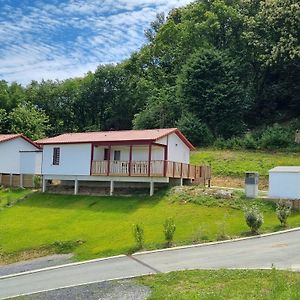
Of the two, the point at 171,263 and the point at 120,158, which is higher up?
the point at 120,158

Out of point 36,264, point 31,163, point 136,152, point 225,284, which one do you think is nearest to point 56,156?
point 31,163

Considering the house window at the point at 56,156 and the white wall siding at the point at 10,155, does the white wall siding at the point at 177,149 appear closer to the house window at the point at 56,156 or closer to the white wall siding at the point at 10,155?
the house window at the point at 56,156

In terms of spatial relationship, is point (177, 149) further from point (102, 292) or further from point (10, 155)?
point (102, 292)

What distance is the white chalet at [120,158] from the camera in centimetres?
3064

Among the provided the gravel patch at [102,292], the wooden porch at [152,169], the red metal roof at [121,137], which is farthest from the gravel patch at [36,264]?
the red metal roof at [121,137]

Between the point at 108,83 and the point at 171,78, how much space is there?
11.3 meters

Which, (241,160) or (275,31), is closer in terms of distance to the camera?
(241,160)

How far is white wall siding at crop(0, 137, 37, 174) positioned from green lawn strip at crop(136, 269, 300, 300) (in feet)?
97.5

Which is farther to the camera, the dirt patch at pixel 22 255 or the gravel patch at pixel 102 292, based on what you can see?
the dirt patch at pixel 22 255

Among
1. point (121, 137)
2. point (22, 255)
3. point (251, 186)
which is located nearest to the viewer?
point (22, 255)

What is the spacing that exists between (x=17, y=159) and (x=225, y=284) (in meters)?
33.0

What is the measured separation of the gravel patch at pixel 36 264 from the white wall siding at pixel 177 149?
Answer: 43.4ft

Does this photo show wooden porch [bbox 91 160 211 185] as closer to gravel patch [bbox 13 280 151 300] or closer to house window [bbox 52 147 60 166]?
house window [bbox 52 147 60 166]

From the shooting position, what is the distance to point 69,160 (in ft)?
113
